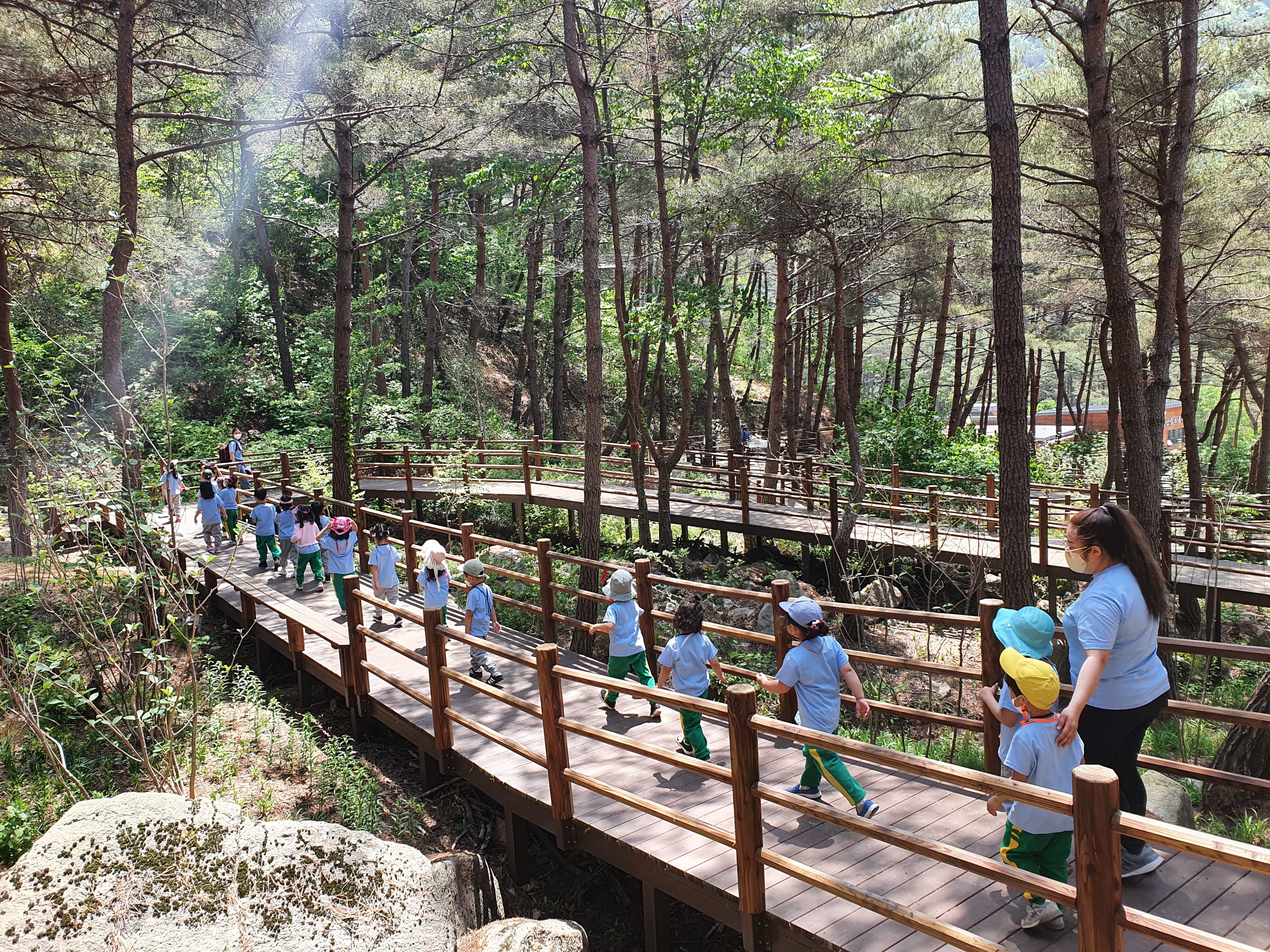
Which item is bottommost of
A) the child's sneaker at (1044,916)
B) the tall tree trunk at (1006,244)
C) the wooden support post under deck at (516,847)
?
the wooden support post under deck at (516,847)

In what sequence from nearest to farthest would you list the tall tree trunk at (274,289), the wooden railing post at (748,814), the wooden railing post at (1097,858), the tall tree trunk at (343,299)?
the wooden railing post at (1097,858) → the wooden railing post at (748,814) → the tall tree trunk at (343,299) → the tall tree trunk at (274,289)

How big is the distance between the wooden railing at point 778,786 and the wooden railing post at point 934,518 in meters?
5.53

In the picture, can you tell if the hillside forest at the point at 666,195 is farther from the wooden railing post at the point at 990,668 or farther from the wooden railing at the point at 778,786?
the wooden railing post at the point at 990,668

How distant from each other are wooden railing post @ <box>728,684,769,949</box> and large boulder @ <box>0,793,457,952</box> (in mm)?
1512

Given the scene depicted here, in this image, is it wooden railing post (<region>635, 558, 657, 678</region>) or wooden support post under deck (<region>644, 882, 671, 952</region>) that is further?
wooden railing post (<region>635, 558, 657, 678</region>)

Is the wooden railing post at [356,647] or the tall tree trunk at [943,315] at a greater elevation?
the tall tree trunk at [943,315]

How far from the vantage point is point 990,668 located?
4.76 meters

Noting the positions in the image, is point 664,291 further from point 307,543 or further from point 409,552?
point 307,543

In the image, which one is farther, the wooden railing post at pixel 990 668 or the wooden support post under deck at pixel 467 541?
the wooden support post under deck at pixel 467 541

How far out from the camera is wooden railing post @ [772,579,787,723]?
18.0ft

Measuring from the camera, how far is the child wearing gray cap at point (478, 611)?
23.6 ft

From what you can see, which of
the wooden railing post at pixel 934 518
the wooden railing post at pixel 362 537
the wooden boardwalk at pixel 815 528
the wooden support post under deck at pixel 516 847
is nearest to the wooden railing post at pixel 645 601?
the wooden support post under deck at pixel 516 847

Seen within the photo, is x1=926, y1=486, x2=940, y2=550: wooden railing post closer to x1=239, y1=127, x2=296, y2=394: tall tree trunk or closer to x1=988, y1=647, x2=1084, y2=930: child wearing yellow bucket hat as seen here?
x1=988, y1=647, x2=1084, y2=930: child wearing yellow bucket hat

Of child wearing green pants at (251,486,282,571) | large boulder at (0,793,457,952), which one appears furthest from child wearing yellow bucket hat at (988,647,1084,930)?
child wearing green pants at (251,486,282,571)
